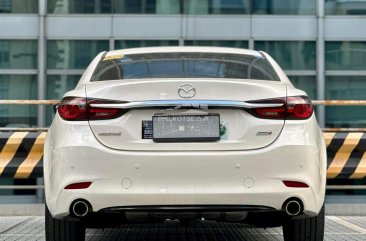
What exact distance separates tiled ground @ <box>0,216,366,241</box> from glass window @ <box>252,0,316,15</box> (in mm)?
8874

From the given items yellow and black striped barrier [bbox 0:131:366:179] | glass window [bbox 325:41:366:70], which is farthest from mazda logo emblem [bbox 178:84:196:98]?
glass window [bbox 325:41:366:70]

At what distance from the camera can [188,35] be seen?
607 inches

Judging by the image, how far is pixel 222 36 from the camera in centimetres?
1544

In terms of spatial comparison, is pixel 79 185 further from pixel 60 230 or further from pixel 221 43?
pixel 221 43

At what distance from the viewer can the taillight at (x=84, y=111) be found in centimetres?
407

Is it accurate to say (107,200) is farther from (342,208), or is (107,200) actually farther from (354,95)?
(354,95)

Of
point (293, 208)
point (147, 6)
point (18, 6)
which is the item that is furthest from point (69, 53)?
point (293, 208)

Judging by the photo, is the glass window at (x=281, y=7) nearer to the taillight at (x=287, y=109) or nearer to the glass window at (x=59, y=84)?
the glass window at (x=59, y=84)

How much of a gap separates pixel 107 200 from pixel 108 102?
1.95 feet

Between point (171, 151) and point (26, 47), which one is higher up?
point (26, 47)

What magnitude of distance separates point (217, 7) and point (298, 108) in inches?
Answer: 458

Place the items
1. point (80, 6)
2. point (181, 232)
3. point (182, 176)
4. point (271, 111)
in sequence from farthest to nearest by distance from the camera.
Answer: point (80, 6), point (181, 232), point (271, 111), point (182, 176)

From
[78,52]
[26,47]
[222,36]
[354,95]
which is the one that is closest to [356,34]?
[354,95]

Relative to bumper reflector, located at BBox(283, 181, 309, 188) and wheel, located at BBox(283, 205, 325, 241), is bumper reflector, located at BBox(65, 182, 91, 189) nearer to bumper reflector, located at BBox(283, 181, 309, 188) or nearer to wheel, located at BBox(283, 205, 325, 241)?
bumper reflector, located at BBox(283, 181, 309, 188)
